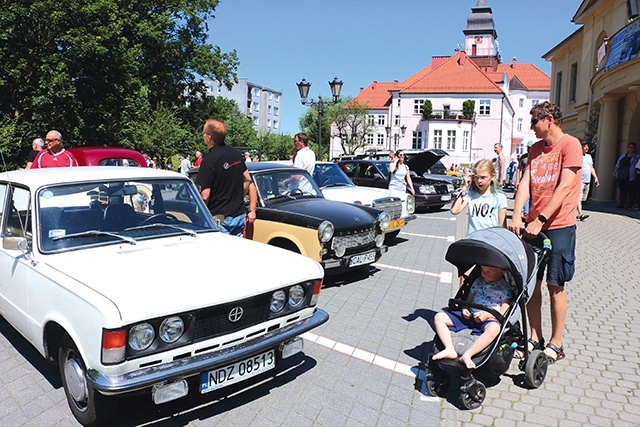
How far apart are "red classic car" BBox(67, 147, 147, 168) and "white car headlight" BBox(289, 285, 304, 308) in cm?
805

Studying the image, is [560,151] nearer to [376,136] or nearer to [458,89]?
[458,89]

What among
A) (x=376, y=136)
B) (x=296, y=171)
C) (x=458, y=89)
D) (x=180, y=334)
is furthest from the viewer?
(x=376, y=136)

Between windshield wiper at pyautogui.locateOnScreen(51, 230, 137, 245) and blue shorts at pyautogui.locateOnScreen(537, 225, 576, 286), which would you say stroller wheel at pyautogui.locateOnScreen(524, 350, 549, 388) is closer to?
blue shorts at pyautogui.locateOnScreen(537, 225, 576, 286)

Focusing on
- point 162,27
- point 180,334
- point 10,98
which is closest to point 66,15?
point 10,98

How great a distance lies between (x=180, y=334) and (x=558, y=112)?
3555mm

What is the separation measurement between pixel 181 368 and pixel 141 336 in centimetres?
32

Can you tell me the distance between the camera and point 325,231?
6289 millimetres

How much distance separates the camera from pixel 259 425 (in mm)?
3299

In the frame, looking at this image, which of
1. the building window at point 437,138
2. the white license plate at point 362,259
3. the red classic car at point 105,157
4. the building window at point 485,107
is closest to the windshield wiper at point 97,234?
the white license plate at point 362,259

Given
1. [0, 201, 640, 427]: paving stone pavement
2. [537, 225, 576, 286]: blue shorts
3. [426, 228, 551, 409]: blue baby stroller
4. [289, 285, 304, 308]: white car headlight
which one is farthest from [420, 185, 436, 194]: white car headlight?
[289, 285, 304, 308]: white car headlight

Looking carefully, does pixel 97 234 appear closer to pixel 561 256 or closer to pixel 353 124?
pixel 561 256

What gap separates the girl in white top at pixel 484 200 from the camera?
4.75 meters

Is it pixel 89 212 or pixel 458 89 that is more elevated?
pixel 458 89

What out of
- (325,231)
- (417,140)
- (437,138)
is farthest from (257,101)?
(325,231)
